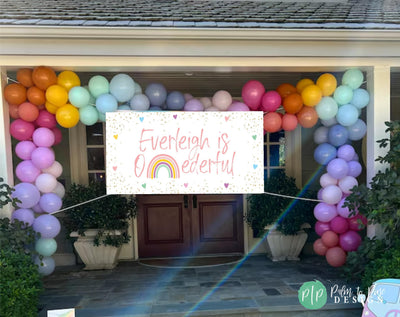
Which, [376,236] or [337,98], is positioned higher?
[337,98]

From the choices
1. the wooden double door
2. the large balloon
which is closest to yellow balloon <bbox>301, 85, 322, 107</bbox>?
the large balloon

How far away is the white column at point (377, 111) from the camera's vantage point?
2955 mm

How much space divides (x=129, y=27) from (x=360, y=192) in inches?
103

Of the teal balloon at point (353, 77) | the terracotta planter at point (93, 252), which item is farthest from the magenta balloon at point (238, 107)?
the terracotta planter at point (93, 252)

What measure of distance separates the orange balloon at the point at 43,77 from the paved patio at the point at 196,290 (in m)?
2.13

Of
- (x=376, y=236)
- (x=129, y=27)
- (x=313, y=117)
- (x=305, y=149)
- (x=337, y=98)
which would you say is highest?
(x=129, y=27)

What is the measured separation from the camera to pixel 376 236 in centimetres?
297

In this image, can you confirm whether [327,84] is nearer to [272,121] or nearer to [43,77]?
[272,121]

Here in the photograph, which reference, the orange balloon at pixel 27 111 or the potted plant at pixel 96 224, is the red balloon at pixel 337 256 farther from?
the orange balloon at pixel 27 111

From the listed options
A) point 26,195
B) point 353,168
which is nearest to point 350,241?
point 353,168

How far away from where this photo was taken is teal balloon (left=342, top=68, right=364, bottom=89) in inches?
115

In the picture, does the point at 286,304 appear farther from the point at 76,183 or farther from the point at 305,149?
the point at 76,183

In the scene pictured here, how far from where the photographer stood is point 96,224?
3939 millimetres

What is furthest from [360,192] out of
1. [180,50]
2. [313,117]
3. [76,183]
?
[76,183]
